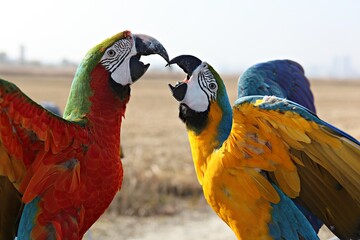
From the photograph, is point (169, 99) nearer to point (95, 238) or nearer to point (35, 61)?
point (95, 238)

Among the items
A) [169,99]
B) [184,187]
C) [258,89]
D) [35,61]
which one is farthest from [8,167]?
[35,61]

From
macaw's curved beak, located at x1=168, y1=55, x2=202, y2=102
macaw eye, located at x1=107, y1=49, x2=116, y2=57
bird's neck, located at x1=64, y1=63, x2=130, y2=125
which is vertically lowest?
bird's neck, located at x1=64, y1=63, x2=130, y2=125

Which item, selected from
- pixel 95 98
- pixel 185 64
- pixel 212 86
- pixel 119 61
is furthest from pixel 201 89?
pixel 95 98

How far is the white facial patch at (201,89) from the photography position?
293 cm

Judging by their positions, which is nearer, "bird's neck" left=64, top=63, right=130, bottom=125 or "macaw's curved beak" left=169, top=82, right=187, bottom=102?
"bird's neck" left=64, top=63, right=130, bottom=125

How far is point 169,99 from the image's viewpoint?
88.1ft

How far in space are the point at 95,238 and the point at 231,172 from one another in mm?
3724

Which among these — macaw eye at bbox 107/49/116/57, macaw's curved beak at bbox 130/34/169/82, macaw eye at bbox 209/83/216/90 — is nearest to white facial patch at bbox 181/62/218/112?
macaw eye at bbox 209/83/216/90

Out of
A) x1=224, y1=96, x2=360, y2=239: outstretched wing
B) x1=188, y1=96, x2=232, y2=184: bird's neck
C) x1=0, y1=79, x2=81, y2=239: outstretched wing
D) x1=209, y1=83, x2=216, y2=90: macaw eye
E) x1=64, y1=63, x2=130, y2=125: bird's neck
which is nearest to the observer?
x1=0, y1=79, x2=81, y2=239: outstretched wing

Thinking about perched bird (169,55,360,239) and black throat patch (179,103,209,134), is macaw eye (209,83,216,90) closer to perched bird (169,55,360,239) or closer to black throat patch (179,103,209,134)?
perched bird (169,55,360,239)

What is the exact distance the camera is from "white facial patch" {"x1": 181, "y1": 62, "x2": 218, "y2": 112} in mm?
2928

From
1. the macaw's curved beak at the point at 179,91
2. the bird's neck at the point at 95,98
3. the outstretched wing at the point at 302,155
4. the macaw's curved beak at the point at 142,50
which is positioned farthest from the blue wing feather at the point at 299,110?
the bird's neck at the point at 95,98

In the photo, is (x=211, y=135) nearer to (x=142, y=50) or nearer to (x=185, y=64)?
(x=185, y=64)

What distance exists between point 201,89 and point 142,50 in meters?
0.42
